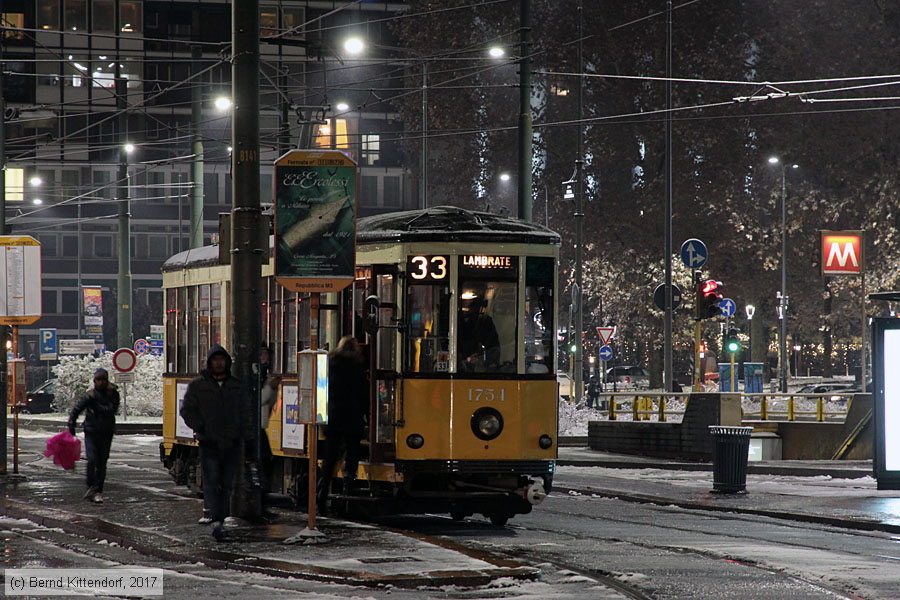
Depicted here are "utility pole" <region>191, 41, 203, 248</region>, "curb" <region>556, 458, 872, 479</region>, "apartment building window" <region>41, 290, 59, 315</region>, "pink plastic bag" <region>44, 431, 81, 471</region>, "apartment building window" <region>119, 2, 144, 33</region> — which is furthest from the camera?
"apartment building window" <region>41, 290, 59, 315</region>

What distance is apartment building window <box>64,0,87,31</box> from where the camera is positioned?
265ft

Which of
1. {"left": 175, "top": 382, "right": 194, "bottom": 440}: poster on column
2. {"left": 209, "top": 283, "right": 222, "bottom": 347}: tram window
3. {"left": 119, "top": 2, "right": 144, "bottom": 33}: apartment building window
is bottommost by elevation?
{"left": 175, "top": 382, "right": 194, "bottom": 440}: poster on column

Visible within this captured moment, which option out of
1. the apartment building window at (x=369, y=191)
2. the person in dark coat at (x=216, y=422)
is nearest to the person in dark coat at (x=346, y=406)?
the person in dark coat at (x=216, y=422)

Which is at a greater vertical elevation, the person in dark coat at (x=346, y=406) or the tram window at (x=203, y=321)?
the tram window at (x=203, y=321)

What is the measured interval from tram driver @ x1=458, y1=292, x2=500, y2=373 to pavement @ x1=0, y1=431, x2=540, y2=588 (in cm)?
190

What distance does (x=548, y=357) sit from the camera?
16625 millimetres

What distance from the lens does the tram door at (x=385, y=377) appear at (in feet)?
53.9

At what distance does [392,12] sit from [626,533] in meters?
68.1

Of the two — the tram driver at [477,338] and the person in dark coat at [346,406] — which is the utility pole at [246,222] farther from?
the tram driver at [477,338]

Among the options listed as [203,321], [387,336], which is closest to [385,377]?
[387,336]

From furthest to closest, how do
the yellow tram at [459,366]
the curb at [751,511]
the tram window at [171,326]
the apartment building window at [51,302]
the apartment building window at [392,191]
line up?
1. the apartment building window at [51,302]
2. the apartment building window at [392,191]
3. the tram window at [171,326]
4. the curb at [751,511]
5. the yellow tram at [459,366]

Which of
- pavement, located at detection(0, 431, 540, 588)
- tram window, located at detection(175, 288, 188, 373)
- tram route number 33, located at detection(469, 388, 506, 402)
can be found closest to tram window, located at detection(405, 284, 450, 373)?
tram route number 33, located at detection(469, 388, 506, 402)

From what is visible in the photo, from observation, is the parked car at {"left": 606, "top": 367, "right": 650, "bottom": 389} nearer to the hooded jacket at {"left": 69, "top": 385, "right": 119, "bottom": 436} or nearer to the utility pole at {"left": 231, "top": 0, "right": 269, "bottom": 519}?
the hooded jacket at {"left": 69, "top": 385, "right": 119, "bottom": 436}

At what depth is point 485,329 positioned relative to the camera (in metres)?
16.5
